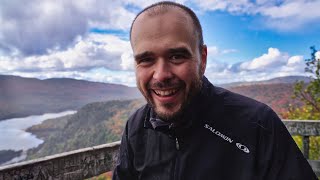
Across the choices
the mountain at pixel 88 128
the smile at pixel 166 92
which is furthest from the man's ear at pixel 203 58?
the mountain at pixel 88 128

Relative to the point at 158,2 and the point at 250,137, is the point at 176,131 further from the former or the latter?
the point at 158,2

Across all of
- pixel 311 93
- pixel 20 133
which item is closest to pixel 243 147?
pixel 311 93

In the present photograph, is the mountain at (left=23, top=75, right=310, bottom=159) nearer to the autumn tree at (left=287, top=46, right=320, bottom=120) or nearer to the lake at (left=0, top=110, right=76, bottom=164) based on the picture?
the lake at (left=0, top=110, right=76, bottom=164)

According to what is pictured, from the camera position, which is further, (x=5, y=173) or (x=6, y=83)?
(x=6, y=83)

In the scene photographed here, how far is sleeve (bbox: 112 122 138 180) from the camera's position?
1.98 meters

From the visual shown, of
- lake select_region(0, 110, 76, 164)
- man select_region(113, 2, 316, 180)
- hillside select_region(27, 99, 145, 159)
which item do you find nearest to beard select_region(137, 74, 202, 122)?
man select_region(113, 2, 316, 180)

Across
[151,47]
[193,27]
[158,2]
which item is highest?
[158,2]

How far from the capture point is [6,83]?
9300 centimetres

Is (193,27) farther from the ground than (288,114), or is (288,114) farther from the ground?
(193,27)

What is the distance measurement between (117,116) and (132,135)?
91810 millimetres

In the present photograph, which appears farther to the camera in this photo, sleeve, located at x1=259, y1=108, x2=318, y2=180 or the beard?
the beard

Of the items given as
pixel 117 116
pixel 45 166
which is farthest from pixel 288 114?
pixel 117 116

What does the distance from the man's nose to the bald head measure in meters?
0.25

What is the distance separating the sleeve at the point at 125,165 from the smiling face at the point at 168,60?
40 cm
